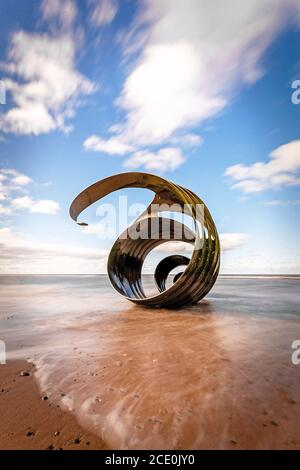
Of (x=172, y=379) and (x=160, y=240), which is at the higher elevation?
(x=160, y=240)

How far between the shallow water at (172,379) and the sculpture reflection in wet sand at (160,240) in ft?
5.37

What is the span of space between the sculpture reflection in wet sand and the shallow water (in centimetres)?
164

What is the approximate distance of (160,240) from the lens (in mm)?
9336

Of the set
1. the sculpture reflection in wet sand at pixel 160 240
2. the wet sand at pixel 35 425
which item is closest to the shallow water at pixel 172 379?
the wet sand at pixel 35 425

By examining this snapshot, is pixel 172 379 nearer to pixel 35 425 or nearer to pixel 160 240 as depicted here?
pixel 35 425

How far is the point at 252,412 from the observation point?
1.97 m

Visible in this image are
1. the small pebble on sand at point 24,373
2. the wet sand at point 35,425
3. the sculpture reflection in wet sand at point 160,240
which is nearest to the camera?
the wet sand at point 35,425

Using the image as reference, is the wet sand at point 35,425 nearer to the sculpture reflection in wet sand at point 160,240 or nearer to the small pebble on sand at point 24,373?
the small pebble on sand at point 24,373

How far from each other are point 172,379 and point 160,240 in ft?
22.5

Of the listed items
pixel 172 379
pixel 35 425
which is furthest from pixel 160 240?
pixel 35 425

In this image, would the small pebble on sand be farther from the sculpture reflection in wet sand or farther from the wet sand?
the sculpture reflection in wet sand

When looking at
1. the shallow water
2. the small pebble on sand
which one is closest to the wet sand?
the shallow water

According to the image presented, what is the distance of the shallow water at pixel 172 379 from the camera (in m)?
1.76
